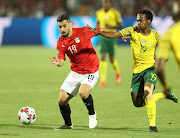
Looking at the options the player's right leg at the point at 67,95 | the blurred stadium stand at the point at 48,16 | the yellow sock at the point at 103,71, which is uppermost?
the blurred stadium stand at the point at 48,16

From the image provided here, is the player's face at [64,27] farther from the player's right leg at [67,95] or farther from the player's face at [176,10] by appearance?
the player's face at [176,10]

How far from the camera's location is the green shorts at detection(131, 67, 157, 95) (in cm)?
717

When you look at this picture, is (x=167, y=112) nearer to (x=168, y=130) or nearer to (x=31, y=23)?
(x=168, y=130)

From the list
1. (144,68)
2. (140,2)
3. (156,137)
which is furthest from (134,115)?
(140,2)

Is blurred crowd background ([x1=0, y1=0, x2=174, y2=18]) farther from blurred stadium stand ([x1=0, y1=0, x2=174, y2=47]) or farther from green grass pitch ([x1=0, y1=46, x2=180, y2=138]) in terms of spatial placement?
green grass pitch ([x1=0, y1=46, x2=180, y2=138])

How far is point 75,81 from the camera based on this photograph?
7539 mm

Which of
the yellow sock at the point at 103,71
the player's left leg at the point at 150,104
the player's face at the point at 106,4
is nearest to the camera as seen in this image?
the player's left leg at the point at 150,104

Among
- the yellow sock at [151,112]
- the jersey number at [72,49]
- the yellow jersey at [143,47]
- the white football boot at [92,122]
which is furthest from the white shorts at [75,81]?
the yellow sock at [151,112]

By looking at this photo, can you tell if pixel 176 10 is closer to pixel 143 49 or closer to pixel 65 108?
pixel 143 49

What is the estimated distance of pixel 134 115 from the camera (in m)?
8.55

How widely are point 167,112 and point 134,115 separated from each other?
708mm

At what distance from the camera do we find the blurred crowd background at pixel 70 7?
28922mm

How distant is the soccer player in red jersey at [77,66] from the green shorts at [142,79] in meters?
0.70

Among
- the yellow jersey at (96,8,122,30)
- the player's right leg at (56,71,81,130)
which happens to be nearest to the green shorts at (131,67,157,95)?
the player's right leg at (56,71,81,130)
